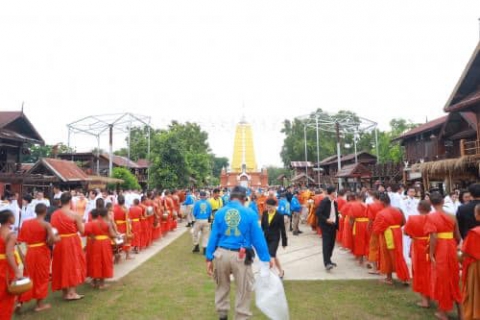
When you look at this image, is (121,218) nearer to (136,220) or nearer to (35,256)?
(136,220)

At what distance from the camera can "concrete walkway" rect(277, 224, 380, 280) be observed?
7.74 metres

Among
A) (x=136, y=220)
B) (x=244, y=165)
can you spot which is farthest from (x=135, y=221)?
(x=244, y=165)

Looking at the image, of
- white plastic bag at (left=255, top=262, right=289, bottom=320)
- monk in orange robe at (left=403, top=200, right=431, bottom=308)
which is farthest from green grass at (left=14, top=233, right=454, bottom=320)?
white plastic bag at (left=255, top=262, right=289, bottom=320)

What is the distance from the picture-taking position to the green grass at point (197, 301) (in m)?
5.44

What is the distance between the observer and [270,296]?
455cm

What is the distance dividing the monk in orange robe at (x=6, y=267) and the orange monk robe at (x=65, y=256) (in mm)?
1436

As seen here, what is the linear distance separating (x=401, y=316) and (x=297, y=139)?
53.7 metres

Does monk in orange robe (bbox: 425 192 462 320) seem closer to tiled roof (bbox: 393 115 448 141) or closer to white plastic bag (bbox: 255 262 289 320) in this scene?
white plastic bag (bbox: 255 262 289 320)

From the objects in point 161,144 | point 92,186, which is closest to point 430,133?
point 161,144

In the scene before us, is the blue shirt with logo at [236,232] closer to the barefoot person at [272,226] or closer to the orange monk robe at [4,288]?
the barefoot person at [272,226]

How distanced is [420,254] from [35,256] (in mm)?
6260

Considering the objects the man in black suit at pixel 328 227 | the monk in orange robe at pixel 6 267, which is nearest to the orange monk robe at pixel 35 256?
the monk in orange robe at pixel 6 267

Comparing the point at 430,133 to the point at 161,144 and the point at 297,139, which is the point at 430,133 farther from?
the point at 297,139

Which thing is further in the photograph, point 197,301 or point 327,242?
point 327,242
